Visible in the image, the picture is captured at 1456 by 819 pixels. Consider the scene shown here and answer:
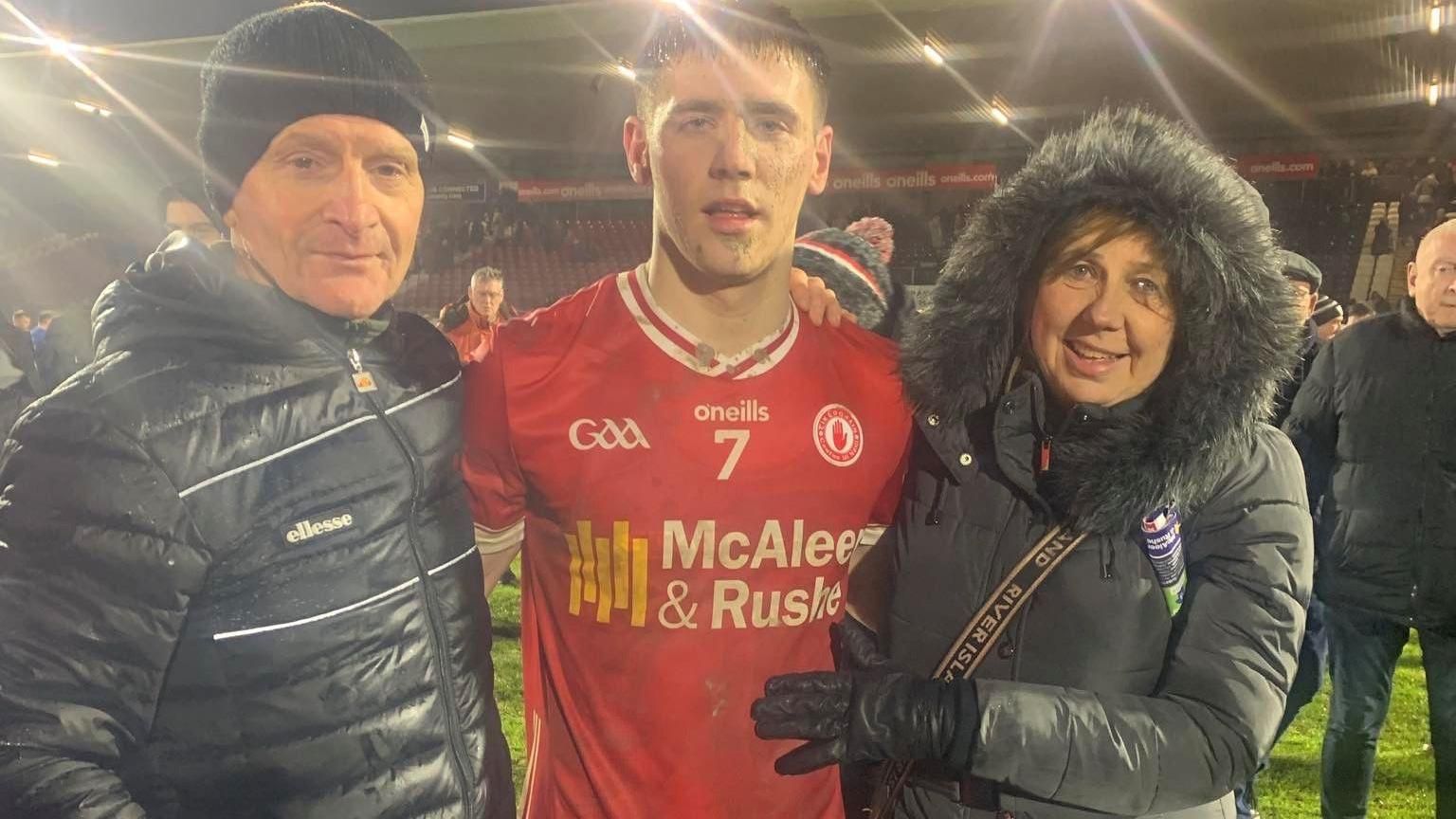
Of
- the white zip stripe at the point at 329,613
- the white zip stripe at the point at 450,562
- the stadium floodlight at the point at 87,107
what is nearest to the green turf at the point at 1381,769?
the white zip stripe at the point at 450,562

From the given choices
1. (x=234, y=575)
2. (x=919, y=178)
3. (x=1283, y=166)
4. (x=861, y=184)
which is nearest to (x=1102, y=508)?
(x=234, y=575)

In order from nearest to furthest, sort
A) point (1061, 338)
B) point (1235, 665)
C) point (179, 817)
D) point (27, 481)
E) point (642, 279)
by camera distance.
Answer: point (27, 481) → point (179, 817) → point (1235, 665) → point (1061, 338) → point (642, 279)

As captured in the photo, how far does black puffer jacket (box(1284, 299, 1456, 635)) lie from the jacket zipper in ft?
9.79

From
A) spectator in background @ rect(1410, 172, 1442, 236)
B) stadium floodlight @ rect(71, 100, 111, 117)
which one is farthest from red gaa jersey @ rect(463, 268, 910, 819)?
spectator in background @ rect(1410, 172, 1442, 236)

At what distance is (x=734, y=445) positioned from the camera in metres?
1.60

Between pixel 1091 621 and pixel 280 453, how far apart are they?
1.27 metres

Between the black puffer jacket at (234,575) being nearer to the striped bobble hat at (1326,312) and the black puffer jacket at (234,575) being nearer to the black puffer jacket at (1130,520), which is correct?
the black puffer jacket at (1130,520)

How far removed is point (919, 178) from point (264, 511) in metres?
15.6

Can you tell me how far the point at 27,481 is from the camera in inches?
42.1

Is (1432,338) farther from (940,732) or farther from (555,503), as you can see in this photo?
(555,503)

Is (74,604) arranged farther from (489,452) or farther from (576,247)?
(576,247)

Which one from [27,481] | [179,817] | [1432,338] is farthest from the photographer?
[1432,338]

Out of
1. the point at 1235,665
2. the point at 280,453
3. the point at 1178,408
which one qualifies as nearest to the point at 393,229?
the point at 280,453

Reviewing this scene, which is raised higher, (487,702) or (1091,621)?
(1091,621)
